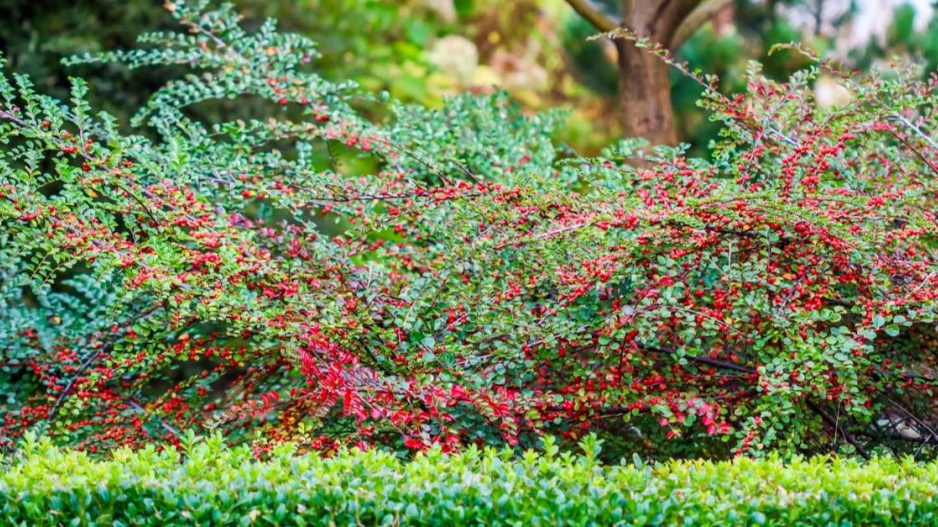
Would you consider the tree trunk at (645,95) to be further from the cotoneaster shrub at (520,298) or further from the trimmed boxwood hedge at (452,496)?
the trimmed boxwood hedge at (452,496)

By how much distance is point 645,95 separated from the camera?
17.6 feet

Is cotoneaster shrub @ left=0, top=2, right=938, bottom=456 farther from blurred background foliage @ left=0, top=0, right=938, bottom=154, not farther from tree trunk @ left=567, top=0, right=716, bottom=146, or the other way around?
tree trunk @ left=567, top=0, right=716, bottom=146

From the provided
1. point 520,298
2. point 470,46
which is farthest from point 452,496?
point 470,46

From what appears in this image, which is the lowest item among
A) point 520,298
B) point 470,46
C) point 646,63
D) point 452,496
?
point 452,496

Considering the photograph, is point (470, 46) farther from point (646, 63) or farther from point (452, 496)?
point (452, 496)

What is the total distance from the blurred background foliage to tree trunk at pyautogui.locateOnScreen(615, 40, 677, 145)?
0.72 metres

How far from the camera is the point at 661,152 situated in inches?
138

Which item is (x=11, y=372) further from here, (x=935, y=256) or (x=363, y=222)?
(x=935, y=256)

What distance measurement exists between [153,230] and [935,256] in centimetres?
254

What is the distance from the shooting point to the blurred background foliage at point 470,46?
6.69 m

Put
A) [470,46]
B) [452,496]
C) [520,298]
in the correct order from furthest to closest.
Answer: [470,46], [520,298], [452,496]

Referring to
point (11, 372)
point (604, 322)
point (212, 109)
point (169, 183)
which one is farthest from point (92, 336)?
point (212, 109)

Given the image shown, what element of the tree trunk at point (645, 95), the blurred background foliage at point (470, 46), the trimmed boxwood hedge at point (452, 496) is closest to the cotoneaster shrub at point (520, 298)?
the trimmed boxwood hedge at point (452, 496)

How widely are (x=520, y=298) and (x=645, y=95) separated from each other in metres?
2.44
